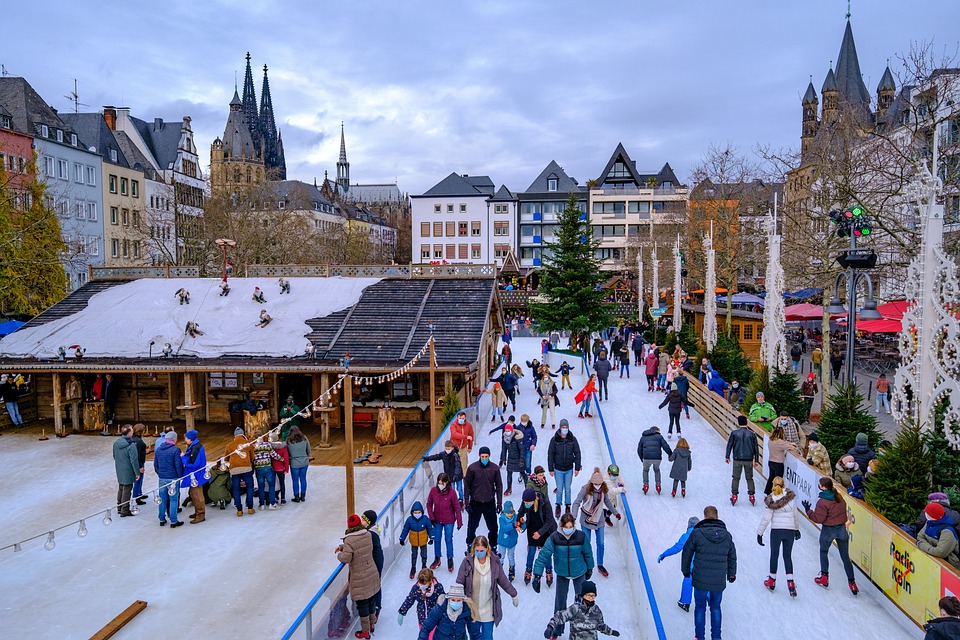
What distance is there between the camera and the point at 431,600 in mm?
7082

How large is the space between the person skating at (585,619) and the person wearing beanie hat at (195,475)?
903 centimetres

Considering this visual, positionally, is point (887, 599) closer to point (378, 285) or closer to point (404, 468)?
point (404, 468)

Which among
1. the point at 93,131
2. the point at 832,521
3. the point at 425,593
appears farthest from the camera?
the point at 93,131

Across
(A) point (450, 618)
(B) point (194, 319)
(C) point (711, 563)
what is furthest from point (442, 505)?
(B) point (194, 319)

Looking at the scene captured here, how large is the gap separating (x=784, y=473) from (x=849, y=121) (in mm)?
15840

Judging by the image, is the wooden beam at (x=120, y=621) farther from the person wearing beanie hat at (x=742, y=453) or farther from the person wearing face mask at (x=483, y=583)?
the person wearing beanie hat at (x=742, y=453)

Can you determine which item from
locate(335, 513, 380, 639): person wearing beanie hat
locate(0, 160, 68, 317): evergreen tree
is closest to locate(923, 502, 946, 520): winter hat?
locate(335, 513, 380, 639): person wearing beanie hat

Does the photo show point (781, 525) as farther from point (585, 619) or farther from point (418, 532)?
point (418, 532)

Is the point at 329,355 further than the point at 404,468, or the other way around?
the point at 329,355

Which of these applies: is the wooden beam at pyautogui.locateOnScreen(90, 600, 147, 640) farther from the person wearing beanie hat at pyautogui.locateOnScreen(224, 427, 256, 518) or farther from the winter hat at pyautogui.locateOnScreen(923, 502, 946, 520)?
the winter hat at pyautogui.locateOnScreen(923, 502, 946, 520)

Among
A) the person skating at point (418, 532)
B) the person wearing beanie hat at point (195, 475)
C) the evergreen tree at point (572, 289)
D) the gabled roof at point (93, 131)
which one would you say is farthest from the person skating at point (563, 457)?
the gabled roof at point (93, 131)

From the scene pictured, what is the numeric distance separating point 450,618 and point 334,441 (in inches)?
562

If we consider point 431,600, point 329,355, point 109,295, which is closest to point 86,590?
point 431,600

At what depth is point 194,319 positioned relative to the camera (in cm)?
2350
